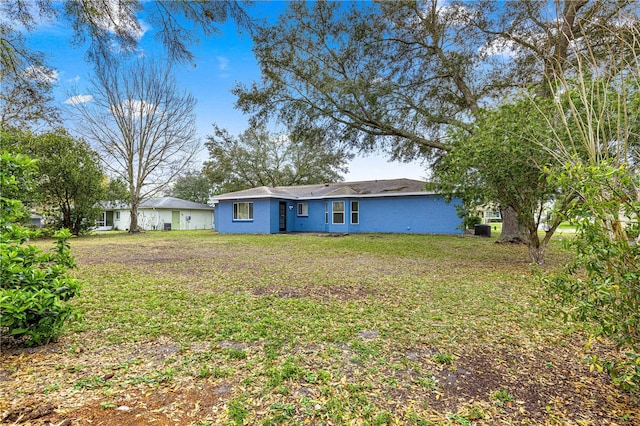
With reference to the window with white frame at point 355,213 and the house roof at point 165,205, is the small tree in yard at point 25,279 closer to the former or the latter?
the window with white frame at point 355,213

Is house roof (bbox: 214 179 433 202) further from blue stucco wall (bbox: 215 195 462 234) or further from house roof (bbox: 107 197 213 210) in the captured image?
house roof (bbox: 107 197 213 210)

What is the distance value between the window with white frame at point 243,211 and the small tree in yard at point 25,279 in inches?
598

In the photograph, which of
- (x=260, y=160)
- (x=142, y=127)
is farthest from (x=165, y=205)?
(x=260, y=160)

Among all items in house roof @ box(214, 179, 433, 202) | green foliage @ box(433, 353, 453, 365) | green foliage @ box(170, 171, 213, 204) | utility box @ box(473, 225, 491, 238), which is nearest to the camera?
green foliage @ box(433, 353, 453, 365)

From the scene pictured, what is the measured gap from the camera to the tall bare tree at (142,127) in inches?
698

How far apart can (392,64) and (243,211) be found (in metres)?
11.7

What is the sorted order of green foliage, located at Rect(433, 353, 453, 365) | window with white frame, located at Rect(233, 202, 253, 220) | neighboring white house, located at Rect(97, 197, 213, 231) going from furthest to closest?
neighboring white house, located at Rect(97, 197, 213, 231), window with white frame, located at Rect(233, 202, 253, 220), green foliage, located at Rect(433, 353, 453, 365)

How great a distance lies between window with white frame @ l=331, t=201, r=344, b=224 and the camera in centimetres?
1761

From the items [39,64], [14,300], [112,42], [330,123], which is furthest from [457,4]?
[14,300]

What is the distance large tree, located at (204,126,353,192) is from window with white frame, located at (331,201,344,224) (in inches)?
389

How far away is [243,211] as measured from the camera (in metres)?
18.6

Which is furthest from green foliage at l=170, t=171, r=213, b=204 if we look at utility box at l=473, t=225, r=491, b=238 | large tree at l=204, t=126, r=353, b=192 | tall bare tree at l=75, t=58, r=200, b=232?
utility box at l=473, t=225, r=491, b=238

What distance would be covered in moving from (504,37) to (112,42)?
37.4ft

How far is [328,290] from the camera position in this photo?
529cm
